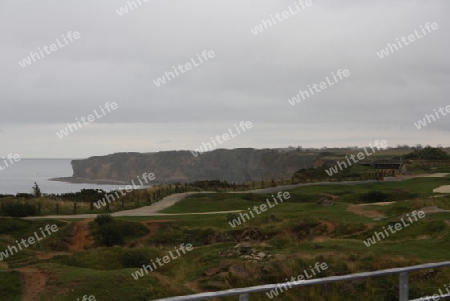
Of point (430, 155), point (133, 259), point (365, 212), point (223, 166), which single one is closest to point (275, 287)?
point (133, 259)

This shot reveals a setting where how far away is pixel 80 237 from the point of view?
1138 inches

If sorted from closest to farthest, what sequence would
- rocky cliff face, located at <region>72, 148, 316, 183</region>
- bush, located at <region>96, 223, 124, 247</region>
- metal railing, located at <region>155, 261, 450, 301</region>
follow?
metal railing, located at <region>155, 261, 450, 301</region>
bush, located at <region>96, 223, 124, 247</region>
rocky cliff face, located at <region>72, 148, 316, 183</region>

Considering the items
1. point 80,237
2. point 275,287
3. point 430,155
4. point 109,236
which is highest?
point 80,237

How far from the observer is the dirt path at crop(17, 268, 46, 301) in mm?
13990

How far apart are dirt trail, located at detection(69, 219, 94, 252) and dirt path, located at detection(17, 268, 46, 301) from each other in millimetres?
11325

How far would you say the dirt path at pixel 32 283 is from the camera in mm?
13990

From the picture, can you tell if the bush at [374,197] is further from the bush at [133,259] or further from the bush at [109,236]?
the bush at [133,259]

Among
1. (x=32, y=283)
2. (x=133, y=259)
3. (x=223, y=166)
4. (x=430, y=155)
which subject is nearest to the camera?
(x=32, y=283)

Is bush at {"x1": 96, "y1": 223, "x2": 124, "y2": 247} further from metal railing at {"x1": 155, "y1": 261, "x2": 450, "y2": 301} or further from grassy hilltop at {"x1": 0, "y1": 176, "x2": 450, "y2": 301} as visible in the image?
metal railing at {"x1": 155, "y1": 261, "x2": 450, "y2": 301}

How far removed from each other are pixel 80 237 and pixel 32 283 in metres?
14.3

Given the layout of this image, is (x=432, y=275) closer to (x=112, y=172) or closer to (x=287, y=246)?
(x=287, y=246)

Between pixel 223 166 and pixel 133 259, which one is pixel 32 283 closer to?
pixel 133 259

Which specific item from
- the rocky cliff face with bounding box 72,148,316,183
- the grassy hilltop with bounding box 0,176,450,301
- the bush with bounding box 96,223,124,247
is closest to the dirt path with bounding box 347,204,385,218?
the grassy hilltop with bounding box 0,176,450,301

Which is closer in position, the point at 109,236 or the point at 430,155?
the point at 109,236
